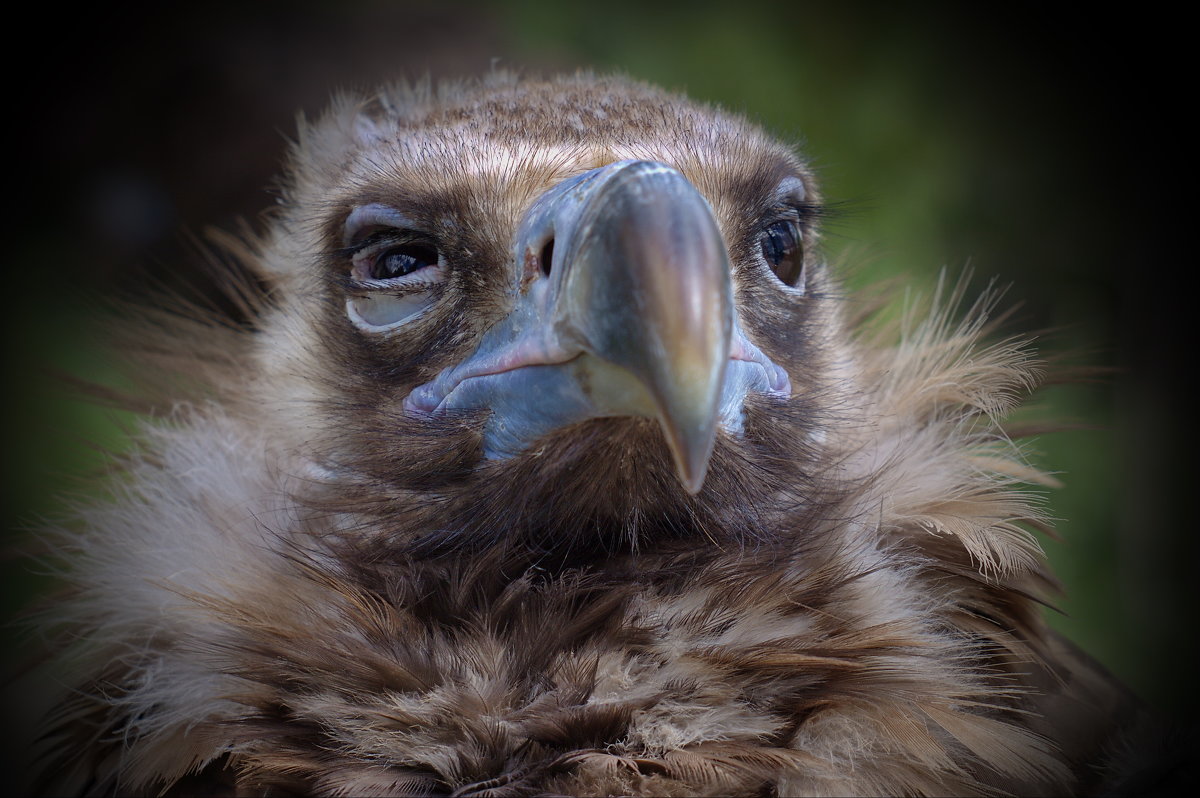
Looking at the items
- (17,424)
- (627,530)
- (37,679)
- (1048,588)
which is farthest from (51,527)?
(1048,588)

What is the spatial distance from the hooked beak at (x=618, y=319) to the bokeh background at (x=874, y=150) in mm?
1588

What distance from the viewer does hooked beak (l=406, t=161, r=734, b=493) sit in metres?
0.91

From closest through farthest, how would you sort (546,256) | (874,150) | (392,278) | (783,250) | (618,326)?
(618,326)
(546,256)
(392,278)
(783,250)
(874,150)

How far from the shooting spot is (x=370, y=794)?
1026mm

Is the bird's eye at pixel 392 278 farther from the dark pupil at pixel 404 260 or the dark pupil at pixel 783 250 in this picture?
the dark pupil at pixel 783 250

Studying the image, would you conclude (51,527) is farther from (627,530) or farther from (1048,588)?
(1048,588)

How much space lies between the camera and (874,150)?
2855 mm

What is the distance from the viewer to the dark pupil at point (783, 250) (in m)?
1.41

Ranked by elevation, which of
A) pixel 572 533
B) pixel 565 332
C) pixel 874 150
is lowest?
pixel 572 533

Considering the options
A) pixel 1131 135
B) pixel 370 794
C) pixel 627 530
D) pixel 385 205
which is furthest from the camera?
pixel 1131 135

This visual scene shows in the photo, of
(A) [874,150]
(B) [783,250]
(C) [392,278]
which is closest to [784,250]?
(B) [783,250]

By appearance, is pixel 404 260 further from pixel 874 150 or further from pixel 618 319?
pixel 874 150

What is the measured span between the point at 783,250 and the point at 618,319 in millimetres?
572

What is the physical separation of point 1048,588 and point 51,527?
1.50m
